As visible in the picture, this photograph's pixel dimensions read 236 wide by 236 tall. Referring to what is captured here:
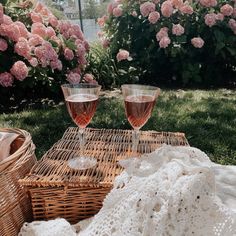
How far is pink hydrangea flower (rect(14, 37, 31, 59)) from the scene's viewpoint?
10.3 feet

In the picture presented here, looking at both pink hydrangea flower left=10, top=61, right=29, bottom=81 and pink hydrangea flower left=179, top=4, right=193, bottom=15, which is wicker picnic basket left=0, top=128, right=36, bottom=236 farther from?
pink hydrangea flower left=179, top=4, right=193, bottom=15

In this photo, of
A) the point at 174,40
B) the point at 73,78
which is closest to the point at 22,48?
the point at 73,78

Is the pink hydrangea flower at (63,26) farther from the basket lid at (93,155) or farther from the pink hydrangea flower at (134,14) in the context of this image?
the basket lid at (93,155)

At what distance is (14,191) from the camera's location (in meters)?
1.19

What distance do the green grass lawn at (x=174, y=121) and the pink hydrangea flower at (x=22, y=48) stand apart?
0.47 metres

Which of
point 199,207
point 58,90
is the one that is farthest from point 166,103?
point 199,207

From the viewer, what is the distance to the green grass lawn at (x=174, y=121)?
2414mm

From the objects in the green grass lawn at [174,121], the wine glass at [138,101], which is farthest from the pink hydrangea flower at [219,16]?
the wine glass at [138,101]

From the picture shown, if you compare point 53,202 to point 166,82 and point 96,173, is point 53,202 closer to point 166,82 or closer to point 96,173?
point 96,173

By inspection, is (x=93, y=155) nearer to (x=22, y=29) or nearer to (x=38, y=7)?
(x=22, y=29)

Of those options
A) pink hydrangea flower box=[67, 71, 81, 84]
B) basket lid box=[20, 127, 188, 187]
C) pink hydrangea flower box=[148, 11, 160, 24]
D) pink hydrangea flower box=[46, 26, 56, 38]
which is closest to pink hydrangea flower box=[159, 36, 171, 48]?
pink hydrangea flower box=[148, 11, 160, 24]

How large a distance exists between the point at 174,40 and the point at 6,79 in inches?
75.5

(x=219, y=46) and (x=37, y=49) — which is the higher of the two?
(x=37, y=49)

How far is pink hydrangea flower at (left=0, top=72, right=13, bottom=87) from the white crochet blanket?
2259mm
